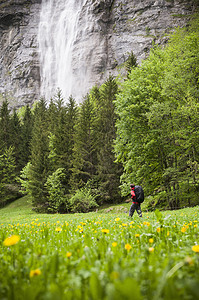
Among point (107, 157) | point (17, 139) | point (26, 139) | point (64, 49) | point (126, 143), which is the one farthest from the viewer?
point (64, 49)

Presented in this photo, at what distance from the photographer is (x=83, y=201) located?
23078 millimetres

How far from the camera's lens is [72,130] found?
1218 inches

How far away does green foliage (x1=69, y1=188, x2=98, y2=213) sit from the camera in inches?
906

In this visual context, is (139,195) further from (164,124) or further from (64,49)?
(64,49)

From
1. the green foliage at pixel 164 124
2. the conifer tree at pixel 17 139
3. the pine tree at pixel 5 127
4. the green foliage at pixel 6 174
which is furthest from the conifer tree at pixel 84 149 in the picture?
the pine tree at pixel 5 127

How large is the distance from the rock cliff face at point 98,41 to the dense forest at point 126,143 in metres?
28.0

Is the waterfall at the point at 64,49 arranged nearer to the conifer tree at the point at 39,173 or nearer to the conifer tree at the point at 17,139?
the conifer tree at the point at 17,139

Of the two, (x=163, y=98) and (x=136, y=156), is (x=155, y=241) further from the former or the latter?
(x=163, y=98)

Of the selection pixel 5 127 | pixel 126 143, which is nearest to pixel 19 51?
pixel 5 127

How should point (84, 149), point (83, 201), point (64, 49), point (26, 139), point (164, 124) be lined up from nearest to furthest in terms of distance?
1. point (164, 124)
2. point (83, 201)
3. point (84, 149)
4. point (26, 139)
5. point (64, 49)

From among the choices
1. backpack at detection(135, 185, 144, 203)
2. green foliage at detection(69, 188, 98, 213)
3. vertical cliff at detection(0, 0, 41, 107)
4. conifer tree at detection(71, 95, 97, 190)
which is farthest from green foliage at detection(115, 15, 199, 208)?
vertical cliff at detection(0, 0, 41, 107)

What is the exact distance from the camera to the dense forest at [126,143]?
47.7 ft

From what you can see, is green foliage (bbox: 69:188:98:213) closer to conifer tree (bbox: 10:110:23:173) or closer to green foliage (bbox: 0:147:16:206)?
green foliage (bbox: 0:147:16:206)

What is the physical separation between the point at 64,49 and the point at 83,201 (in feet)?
202
